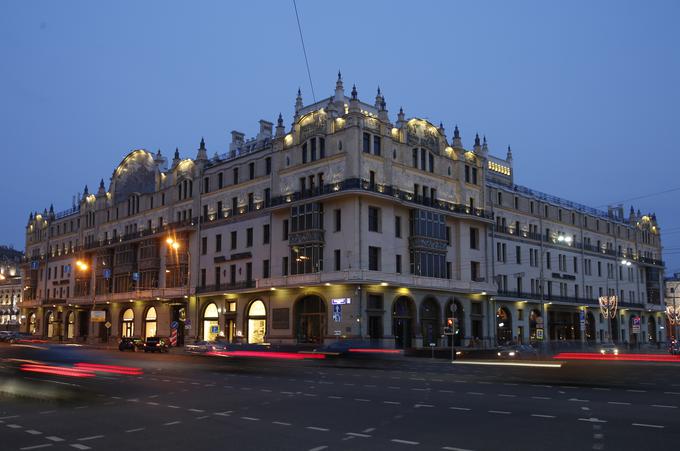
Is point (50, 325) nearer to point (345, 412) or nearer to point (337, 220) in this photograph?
point (337, 220)

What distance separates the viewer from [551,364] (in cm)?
3278

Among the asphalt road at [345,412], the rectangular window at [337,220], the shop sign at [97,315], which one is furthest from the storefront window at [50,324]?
the asphalt road at [345,412]

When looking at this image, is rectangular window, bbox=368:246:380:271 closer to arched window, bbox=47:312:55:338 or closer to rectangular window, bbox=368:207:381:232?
rectangular window, bbox=368:207:381:232

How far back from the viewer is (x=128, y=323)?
80312 millimetres

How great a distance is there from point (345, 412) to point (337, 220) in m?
39.5

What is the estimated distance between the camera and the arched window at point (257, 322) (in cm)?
6125

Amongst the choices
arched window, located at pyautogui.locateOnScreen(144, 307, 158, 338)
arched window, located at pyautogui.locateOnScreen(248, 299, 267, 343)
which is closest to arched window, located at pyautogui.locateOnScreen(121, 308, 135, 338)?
arched window, located at pyautogui.locateOnScreen(144, 307, 158, 338)

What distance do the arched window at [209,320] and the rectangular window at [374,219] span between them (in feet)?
66.3

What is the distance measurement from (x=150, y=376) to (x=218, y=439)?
17631 millimetres

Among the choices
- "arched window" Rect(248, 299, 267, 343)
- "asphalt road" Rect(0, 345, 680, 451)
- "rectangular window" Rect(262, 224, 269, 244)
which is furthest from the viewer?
"rectangular window" Rect(262, 224, 269, 244)

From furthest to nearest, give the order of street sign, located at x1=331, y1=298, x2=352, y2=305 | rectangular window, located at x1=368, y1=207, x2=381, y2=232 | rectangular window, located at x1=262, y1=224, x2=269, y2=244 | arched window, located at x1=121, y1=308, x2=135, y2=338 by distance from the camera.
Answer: arched window, located at x1=121, y1=308, x2=135, y2=338 → rectangular window, located at x1=262, y1=224, x2=269, y2=244 → rectangular window, located at x1=368, y1=207, x2=381, y2=232 → street sign, located at x1=331, y1=298, x2=352, y2=305

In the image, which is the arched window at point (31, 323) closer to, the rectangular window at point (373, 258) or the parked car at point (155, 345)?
the parked car at point (155, 345)

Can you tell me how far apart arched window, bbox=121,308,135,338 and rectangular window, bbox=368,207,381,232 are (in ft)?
122

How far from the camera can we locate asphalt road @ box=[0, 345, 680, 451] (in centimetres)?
1293
